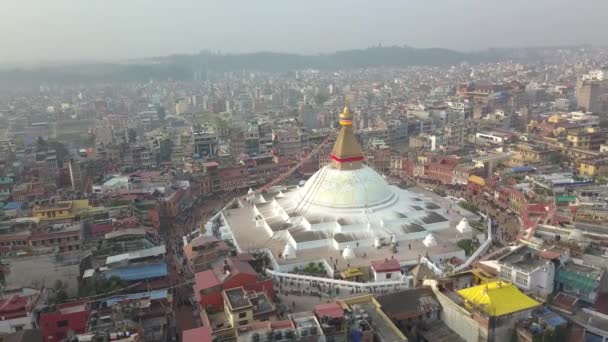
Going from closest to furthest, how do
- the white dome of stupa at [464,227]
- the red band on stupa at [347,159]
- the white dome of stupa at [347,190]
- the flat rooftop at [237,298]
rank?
the flat rooftop at [237,298], the white dome of stupa at [464,227], the white dome of stupa at [347,190], the red band on stupa at [347,159]

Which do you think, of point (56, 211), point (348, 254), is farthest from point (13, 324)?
point (348, 254)

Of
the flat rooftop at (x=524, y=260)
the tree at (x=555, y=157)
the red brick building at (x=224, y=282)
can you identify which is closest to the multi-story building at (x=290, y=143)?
the tree at (x=555, y=157)

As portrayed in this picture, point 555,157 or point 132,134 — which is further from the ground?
point 132,134

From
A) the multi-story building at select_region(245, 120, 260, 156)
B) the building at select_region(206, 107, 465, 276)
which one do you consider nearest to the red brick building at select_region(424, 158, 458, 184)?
the building at select_region(206, 107, 465, 276)

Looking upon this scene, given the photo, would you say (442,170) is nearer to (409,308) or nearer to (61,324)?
(409,308)

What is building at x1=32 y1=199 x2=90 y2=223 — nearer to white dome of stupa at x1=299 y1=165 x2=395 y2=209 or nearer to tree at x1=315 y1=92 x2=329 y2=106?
white dome of stupa at x1=299 y1=165 x2=395 y2=209

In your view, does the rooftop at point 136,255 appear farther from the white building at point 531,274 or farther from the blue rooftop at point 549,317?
the blue rooftop at point 549,317
